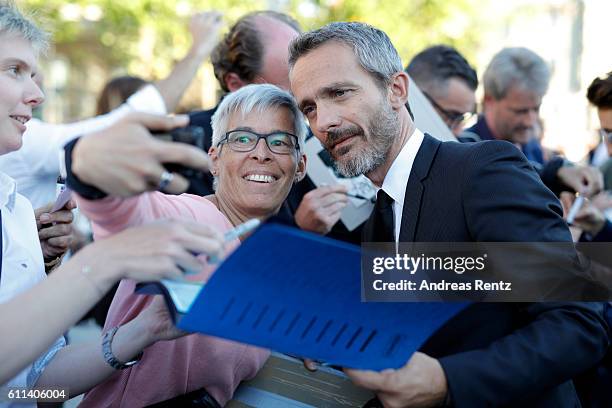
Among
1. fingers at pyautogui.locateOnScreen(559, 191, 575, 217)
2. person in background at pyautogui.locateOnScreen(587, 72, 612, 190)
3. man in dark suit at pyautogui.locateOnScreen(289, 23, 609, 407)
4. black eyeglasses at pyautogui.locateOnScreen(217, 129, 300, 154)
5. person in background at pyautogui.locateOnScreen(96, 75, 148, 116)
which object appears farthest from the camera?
person in background at pyautogui.locateOnScreen(96, 75, 148, 116)

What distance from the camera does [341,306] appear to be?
1.57 metres

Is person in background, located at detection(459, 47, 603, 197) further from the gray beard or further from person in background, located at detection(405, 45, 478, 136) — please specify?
the gray beard

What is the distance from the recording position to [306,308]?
1.54m

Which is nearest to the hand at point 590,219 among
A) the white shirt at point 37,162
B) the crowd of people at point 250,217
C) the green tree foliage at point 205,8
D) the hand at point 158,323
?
the crowd of people at point 250,217

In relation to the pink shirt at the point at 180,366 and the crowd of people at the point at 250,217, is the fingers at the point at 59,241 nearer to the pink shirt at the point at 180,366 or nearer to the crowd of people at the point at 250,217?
the crowd of people at the point at 250,217

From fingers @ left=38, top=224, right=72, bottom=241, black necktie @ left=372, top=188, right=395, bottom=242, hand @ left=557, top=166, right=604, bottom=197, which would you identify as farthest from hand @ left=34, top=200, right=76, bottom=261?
hand @ left=557, top=166, right=604, bottom=197

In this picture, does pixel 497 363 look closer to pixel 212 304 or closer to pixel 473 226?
pixel 473 226

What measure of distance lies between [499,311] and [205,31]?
3.13 metres

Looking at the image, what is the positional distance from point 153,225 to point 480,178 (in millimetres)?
925

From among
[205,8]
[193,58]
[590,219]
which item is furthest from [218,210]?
[205,8]

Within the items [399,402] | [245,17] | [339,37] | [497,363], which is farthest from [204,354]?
[245,17]

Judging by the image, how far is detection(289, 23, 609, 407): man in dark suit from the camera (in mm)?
1838

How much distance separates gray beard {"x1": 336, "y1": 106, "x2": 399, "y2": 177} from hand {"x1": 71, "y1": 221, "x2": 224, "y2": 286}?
2.99 feet
